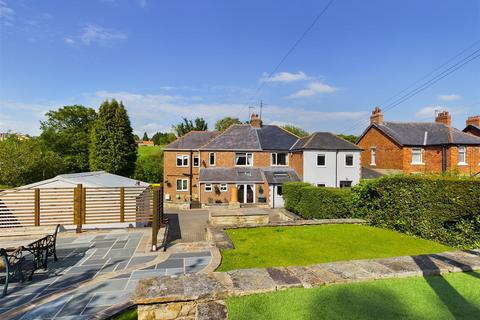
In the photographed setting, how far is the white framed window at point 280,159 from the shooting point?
99.6 feet

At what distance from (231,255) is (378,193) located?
8.69m

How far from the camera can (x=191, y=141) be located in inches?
1289

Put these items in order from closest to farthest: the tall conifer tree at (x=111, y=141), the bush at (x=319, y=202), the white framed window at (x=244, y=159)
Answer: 1. the bush at (x=319, y=202)
2. the white framed window at (x=244, y=159)
3. the tall conifer tree at (x=111, y=141)

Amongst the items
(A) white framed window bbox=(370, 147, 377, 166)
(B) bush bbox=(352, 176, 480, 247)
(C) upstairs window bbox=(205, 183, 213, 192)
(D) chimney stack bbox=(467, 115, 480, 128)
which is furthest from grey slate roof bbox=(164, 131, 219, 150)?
(D) chimney stack bbox=(467, 115, 480, 128)

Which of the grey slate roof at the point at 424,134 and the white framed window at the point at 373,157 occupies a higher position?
the grey slate roof at the point at 424,134

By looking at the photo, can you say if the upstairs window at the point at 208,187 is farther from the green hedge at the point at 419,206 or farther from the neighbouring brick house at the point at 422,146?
the neighbouring brick house at the point at 422,146

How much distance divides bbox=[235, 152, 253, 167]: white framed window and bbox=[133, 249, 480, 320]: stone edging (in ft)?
83.0

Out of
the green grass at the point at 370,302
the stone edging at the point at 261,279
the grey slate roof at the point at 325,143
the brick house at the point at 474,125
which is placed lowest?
the green grass at the point at 370,302

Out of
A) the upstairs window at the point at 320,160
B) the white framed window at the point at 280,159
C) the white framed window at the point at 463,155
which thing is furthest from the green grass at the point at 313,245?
the white framed window at the point at 280,159

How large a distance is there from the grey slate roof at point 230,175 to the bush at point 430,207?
1578cm

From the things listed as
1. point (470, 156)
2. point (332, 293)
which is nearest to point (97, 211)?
point (332, 293)

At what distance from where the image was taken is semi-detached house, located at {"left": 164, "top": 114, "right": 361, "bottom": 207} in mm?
26734

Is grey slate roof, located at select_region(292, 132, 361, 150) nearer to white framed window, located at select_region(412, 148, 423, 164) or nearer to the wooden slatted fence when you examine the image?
→ white framed window, located at select_region(412, 148, 423, 164)

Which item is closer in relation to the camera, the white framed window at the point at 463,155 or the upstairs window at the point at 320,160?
the white framed window at the point at 463,155
